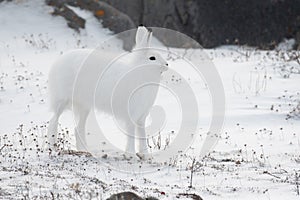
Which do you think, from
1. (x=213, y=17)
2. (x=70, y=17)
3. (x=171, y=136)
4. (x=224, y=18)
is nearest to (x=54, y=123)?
(x=171, y=136)

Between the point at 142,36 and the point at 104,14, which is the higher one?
the point at 104,14

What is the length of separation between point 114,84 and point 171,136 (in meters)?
2.18

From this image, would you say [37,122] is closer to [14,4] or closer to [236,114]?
[236,114]

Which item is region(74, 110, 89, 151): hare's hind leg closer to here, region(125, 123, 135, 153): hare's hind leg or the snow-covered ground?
the snow-covered ground

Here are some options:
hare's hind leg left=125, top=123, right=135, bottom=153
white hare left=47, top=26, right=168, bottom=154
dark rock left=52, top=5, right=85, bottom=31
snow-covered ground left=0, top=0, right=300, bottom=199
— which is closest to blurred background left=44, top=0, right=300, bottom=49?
dark rock left=52, top=5, right=85, bottom=31

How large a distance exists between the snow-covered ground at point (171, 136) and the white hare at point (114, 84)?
2.09 ft

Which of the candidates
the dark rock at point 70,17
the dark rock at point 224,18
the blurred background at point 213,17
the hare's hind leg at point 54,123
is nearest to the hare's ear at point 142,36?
the hare's hind leg at point 54,123

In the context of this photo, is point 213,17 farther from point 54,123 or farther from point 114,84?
point 114,84

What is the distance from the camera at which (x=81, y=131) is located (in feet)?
31.9

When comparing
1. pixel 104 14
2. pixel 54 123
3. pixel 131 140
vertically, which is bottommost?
pixel 131 140

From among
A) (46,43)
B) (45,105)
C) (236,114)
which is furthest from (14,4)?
(236,114)

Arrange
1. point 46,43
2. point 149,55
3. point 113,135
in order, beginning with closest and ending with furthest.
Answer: point 149,55 < point 113,135 < point 46,43

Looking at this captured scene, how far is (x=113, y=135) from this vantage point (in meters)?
10.6

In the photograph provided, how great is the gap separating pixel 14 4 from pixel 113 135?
13.5m
